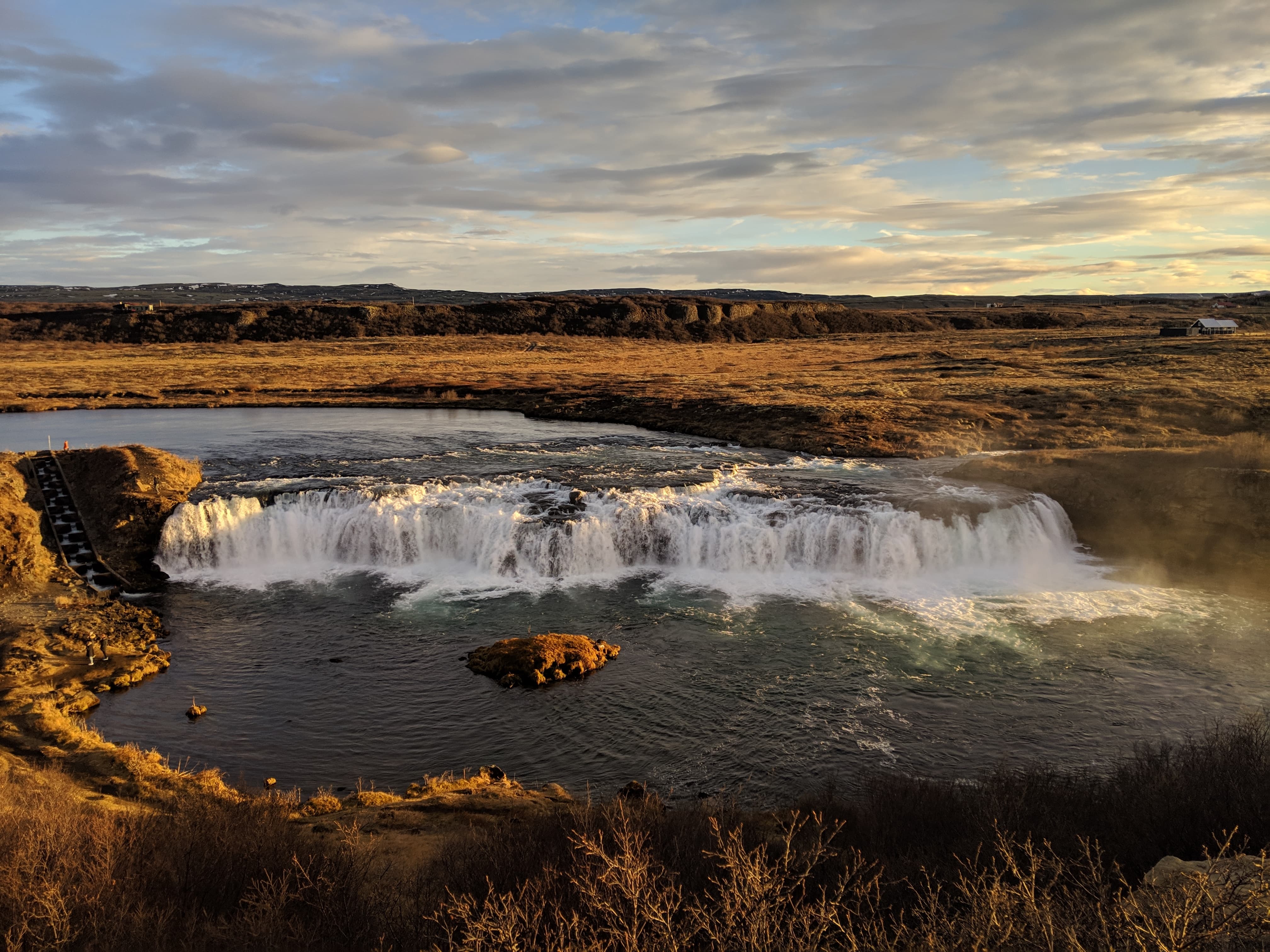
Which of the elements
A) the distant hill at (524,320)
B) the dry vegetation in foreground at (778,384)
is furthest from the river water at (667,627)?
the distant hill at (524,320)

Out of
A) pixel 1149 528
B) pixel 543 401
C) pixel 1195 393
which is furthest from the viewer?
pixel 543 401

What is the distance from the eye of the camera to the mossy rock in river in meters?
18.2

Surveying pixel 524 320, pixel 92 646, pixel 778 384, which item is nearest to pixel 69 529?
pixel 92 646

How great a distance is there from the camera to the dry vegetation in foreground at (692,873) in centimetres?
714

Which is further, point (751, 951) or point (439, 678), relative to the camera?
point (439, 678)

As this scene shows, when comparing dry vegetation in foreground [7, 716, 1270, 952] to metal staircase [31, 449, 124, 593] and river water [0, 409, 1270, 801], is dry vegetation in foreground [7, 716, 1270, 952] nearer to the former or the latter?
river water [0, 409, 1270, 801]

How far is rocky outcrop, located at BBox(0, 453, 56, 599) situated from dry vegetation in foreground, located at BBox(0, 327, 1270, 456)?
29.0 metres

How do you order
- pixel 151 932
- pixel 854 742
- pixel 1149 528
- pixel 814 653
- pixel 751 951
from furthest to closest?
1. pixel 1149 528
2. pixel 814 653
3. pixel 854 742
4. pixel 151 932
5. pixel 751 951

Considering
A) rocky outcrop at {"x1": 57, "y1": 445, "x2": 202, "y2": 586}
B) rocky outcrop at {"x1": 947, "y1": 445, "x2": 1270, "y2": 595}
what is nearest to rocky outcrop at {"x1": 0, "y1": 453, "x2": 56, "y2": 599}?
rocky outcrop at {"x1": 57, "y1": 445, "x2": 202, "y2": 586}

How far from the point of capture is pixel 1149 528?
89.4 feet

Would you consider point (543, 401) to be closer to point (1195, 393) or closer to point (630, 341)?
point (1195, 393)

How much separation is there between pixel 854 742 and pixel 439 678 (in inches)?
352

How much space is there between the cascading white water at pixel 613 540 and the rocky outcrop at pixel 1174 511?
140 centimetres

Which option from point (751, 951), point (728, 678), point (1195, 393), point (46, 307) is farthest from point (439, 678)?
point (46, 307)
